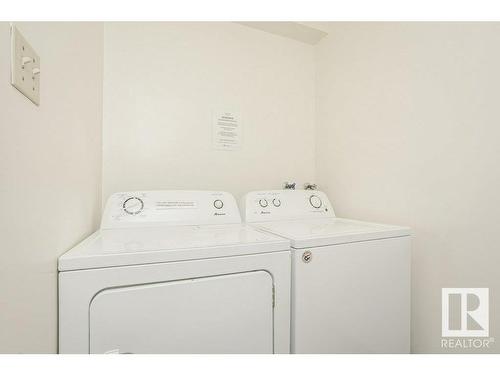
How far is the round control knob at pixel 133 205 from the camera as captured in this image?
3.76ft

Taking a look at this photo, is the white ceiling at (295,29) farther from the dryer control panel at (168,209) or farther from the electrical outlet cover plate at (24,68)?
the electrical outlet cover plate at (24,68)

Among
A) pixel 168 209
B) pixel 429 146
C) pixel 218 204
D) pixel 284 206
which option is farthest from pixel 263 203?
pixel 429 146

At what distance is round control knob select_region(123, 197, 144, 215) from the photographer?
115cm

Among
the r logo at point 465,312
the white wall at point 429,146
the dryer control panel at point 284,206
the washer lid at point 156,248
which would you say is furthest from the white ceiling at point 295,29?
the r logo at point 465,312

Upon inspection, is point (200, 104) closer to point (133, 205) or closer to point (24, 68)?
point (133, 205)

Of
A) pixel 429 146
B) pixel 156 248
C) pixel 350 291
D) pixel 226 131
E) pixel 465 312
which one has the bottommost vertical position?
pixel 465 312

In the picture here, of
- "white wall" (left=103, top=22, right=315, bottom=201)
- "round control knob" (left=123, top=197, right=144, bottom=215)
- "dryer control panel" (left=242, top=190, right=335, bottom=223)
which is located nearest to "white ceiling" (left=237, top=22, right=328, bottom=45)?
"white wall" (left=103, top=22, right=315, bottom=201)

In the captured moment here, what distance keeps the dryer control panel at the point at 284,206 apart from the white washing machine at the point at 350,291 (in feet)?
0.89

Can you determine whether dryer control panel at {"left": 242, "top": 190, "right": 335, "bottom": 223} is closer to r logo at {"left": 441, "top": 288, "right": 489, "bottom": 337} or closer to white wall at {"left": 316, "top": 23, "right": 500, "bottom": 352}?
white wall at {"left": 316, "top": 23, "right": 500, "bottom": 352}

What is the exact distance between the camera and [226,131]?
162 centimetres

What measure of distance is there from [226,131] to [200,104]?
235 millimetres

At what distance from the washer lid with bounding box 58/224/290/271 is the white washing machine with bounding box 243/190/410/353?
14 centimetres
